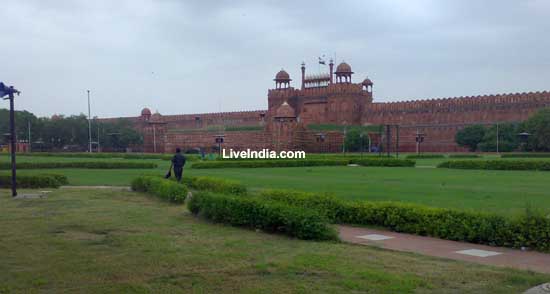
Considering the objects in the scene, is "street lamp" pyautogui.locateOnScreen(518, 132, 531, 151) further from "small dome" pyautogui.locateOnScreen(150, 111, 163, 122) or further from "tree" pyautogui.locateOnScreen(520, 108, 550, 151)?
"small dome" pyautogui.locateOnScreen(150, 111, 163, 122)

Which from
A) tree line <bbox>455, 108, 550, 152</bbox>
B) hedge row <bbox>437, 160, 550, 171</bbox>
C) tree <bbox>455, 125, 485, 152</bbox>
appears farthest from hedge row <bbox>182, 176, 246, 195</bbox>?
tree <bbox>455, 125, 485, 152</bbox>

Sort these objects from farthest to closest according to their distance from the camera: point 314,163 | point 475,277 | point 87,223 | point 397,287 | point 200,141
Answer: point 200,141, point 314,163, point 87,223, point 475,277, point 397,287

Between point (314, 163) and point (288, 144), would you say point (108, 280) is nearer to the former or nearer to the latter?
point (314, 163)

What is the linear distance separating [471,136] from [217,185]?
3217 cm

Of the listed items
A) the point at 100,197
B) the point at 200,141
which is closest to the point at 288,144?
the point at 200,141

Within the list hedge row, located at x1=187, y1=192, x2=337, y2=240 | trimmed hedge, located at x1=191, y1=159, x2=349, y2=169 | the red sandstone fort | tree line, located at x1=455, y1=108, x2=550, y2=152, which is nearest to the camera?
hedge row, located at x1=187, y1=192, x2=337, y2=240

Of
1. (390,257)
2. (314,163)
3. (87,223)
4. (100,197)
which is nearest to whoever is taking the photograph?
(390,257)

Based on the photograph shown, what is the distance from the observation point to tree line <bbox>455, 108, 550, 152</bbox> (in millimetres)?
32500

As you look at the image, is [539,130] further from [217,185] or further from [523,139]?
[217,185]

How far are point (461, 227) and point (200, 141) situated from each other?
3964cm

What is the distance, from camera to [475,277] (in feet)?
13.4

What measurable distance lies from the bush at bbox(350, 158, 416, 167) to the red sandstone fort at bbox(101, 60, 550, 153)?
15.5 meters

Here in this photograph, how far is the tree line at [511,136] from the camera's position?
32.5m

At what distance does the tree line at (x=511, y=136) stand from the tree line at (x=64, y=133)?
2777 centimetres
